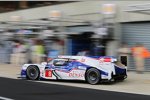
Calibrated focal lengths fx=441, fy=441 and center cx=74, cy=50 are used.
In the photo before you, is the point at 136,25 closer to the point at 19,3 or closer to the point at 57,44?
the point at 57,44

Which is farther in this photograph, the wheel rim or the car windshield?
the car windshield

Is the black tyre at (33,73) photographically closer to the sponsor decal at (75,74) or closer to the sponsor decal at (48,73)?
the sponsor decal at (48,73)

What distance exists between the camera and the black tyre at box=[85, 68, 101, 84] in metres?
16.4

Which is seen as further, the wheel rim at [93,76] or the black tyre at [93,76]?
the wheel rim at [93,76]

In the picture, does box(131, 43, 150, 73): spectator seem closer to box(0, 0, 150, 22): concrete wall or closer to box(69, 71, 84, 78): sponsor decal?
box(0, 0, 150, 22): concrete wall

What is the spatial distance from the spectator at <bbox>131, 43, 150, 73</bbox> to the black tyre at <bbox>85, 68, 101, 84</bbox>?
15.0 feet

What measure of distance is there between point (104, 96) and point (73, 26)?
40.8 ft

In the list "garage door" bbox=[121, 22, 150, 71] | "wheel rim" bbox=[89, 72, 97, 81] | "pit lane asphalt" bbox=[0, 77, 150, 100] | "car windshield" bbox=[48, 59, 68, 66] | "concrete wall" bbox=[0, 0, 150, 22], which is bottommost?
"pit lane asphalt" bbox=[0, 77, 150, 100]

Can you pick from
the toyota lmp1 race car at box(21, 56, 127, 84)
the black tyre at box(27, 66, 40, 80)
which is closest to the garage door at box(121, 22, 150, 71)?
the toyota lmp1 race car at box(21, 56, 127, 84)

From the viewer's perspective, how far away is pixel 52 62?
17.7 m

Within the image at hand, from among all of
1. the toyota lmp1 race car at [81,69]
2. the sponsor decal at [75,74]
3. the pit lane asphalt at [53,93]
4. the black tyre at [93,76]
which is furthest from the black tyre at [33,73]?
the black tyre at [93,76]

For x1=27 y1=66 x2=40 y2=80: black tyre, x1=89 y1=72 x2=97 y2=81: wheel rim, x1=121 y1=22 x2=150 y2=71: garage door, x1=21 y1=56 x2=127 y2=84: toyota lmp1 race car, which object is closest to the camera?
x1=21 y1=56 x2=127 y2=84: toyota lmp1 race car

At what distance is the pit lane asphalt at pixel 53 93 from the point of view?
42.2ft

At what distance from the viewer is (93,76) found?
16.7 meters
